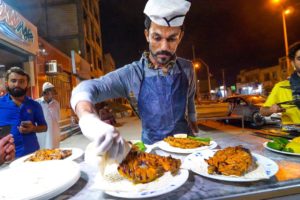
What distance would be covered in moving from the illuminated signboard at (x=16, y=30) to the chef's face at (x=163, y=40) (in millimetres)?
6125

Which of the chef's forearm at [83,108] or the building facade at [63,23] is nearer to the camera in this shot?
the chef's forearm at [83,108]

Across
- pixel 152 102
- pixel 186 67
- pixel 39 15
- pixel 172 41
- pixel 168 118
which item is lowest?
pixel 168 118

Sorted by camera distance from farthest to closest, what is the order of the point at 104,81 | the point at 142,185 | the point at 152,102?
the point at 152,102 < the point at 104,81 < the point at 142,185

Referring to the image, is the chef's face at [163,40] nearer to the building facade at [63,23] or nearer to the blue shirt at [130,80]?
the blue shirt at [130,80]

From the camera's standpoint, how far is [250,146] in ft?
6.03

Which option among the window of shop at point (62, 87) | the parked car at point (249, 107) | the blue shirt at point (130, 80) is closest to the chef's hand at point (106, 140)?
the blue shirt at point (130, 80)

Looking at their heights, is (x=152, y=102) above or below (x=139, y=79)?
below

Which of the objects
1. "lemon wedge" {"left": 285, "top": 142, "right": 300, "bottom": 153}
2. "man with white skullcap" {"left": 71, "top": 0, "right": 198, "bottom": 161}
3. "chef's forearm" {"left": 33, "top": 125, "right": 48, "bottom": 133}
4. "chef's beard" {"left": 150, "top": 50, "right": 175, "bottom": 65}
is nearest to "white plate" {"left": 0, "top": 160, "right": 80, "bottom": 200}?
"man with white skullcap" {"left": 71, "top": 0, "right": 198, "bottom": 161}

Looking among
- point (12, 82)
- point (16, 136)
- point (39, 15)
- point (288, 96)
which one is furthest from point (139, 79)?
point (39, 15)

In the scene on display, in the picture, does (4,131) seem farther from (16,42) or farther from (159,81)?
(16,42)

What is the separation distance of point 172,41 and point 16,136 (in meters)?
2.98

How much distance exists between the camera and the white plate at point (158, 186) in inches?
39.8

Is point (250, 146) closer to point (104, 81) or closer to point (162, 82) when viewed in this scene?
Answer: point (162, 82)

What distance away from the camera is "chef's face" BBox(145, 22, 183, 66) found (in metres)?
1.83
